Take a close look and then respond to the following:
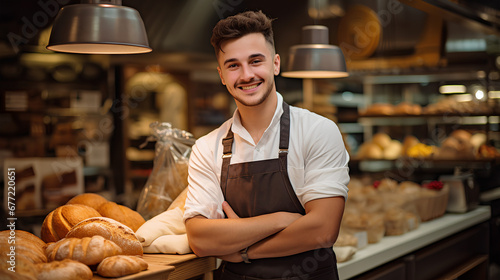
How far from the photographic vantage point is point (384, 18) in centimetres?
564

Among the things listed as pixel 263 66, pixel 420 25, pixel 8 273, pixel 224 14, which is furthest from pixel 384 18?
pixel 8 273

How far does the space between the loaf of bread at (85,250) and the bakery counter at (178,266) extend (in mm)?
59

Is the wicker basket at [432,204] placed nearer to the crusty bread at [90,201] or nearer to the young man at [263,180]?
the young man at [263,180]

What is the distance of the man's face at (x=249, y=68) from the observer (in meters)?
1.83

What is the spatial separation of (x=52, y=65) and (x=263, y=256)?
2.95 metres

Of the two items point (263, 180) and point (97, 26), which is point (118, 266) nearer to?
point (263, 180)

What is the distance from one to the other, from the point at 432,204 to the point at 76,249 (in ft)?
8.73

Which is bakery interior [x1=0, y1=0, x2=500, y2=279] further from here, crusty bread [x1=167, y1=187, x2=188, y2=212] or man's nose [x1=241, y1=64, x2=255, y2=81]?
man's nose [x1=241, y1=64, x2=255, y2=81]

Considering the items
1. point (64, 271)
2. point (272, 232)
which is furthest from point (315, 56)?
point (64, 271)

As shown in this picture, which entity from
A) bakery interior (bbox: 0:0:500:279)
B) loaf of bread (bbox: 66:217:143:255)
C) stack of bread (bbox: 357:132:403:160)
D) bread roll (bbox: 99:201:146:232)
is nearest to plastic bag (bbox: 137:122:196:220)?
bakery interior (bbox: 0:0:500:279)

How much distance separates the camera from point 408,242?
2.95 metres

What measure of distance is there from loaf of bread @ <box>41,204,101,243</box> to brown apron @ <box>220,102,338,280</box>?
0.51 meters

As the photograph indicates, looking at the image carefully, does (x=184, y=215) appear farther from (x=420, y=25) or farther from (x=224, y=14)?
(x=420, y=25)

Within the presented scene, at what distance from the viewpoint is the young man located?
5.88ft
